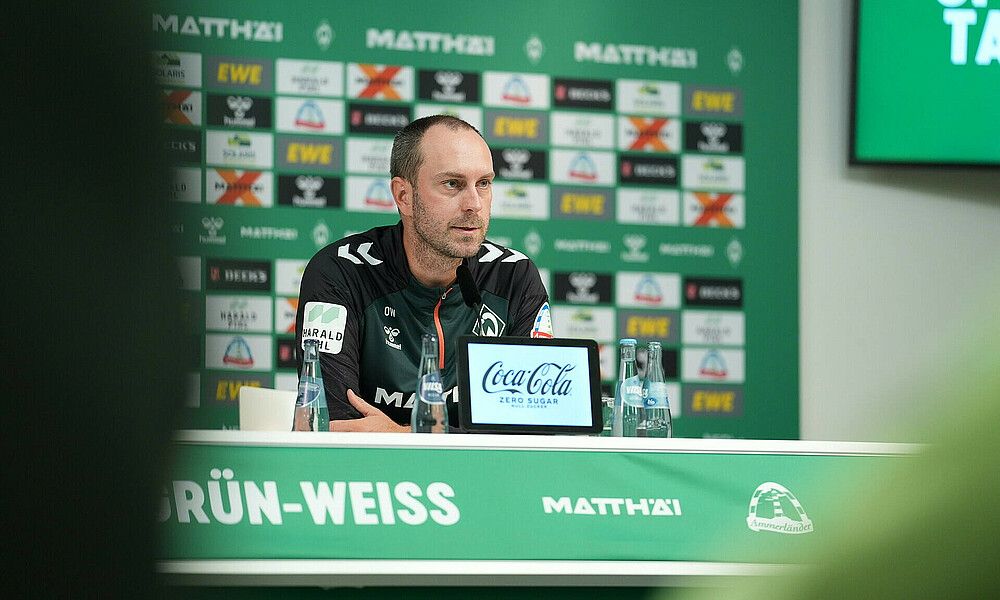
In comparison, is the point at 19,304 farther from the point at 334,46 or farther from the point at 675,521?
the point at 334,46

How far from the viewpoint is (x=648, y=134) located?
3.90m

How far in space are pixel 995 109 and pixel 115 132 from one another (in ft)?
14.2

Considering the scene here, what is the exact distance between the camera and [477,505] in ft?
4.87

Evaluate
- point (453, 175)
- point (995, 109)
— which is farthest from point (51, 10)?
point (995, 109)

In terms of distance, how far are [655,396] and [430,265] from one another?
697mm

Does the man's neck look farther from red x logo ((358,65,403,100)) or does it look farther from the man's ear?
red x logo ((358,65,403,100))

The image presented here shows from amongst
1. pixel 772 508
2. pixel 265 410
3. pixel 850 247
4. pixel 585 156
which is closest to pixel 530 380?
pixel 772 508

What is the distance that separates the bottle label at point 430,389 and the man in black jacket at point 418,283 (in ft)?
1.50

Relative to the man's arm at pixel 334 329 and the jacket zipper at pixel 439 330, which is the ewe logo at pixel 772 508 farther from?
the jacket zipper at pixel 439 330

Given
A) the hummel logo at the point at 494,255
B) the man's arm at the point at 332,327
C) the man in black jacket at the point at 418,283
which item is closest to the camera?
the man's arm at the point at 332,327

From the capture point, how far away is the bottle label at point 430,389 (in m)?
1.73

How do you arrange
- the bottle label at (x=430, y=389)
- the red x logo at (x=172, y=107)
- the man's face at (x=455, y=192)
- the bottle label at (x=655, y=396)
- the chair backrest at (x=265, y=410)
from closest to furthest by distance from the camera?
the red x logo at (x=172, y=107), the bottle label at (x=430, y=389), the bottle label at (x=655, y=396), the chair backrest at (x=265, y=410), the man's face at (x=455, y=192)

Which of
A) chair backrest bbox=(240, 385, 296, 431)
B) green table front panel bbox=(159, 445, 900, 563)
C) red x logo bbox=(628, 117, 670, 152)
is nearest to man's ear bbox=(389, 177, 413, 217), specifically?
chair backrest bbox=(240, 385, 296, 431)

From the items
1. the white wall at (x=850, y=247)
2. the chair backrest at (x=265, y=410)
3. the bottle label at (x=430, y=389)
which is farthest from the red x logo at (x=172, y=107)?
the white wall at (x=850, y=247)
